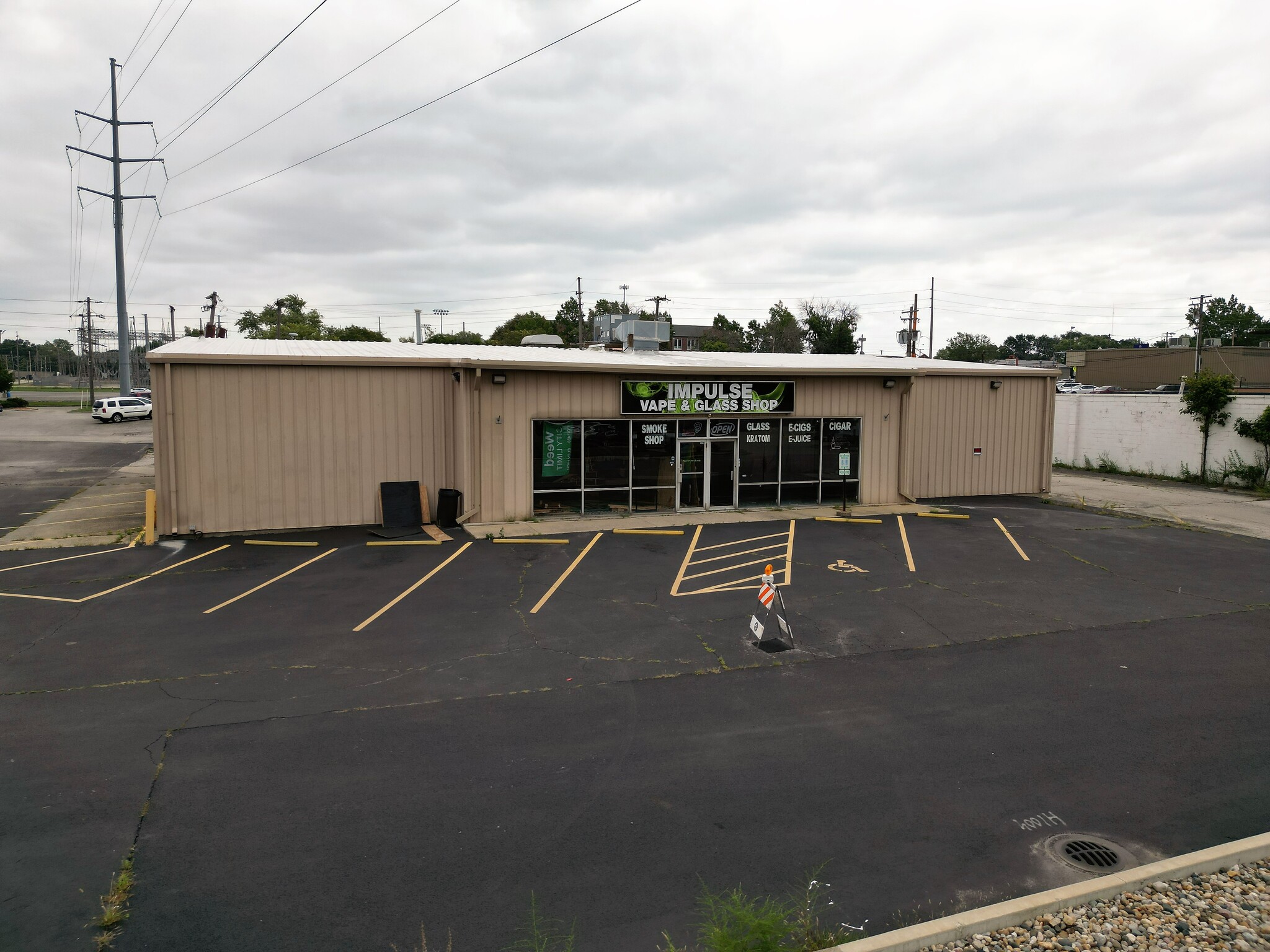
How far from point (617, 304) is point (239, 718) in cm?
8507

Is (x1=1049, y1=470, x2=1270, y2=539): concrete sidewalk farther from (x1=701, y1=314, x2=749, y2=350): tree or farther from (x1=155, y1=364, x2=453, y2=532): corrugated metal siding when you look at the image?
(x1=701, y1=314, x2=749, y2=350): tree

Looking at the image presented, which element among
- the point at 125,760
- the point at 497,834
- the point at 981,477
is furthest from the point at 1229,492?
the point at 125,760

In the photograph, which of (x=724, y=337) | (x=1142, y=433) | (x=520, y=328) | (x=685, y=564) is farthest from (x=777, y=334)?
(x=685, y=564)

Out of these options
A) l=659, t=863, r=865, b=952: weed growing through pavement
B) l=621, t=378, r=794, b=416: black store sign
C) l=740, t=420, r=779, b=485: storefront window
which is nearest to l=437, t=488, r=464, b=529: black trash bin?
l=621, t=378, r=794, b=416: black store sign

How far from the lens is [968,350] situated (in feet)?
340

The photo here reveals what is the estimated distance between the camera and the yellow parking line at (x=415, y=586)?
423 inches

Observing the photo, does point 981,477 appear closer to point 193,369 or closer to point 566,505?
point 566,505

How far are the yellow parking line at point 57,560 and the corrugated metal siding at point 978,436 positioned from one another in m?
18.7

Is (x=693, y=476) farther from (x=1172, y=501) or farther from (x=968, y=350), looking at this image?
(x=968, y=350)

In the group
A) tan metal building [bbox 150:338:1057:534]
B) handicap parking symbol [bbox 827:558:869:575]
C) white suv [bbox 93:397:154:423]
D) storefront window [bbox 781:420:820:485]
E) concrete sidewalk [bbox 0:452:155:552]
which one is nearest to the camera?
handicap parking symbol [bbox 827:558:869:575]

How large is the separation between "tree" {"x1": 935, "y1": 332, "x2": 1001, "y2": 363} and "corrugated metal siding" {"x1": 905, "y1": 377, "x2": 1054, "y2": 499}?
7522cm

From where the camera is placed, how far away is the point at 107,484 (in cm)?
2383

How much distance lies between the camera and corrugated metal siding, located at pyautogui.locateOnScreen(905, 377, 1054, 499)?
2122cm

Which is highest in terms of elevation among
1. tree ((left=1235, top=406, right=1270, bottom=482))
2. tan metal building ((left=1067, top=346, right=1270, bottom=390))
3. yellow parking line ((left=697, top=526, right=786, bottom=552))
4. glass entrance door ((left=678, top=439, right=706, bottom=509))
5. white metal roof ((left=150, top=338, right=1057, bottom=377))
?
tan metal building ((left=1067, top=346, right=1270, bottom=390))
